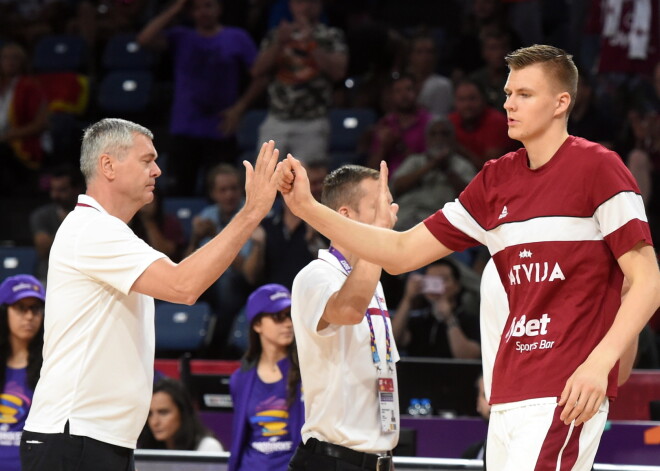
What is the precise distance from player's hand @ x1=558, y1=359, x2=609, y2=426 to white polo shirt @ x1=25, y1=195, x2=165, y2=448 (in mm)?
1688

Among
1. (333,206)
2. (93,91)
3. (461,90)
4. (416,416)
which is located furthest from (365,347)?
(93,91)

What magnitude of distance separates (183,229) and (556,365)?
22.6 ft

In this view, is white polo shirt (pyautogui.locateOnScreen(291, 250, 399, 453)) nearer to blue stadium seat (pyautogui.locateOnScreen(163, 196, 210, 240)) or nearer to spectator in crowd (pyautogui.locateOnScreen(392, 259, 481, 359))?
spectator in crowd (pyautogui.locateOnScreen(392, 259, 481, 359))

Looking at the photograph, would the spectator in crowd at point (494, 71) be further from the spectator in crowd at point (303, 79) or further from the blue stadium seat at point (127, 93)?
the blue stadium seat at point (127, 93)

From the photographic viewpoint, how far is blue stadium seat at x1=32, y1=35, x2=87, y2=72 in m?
12.7

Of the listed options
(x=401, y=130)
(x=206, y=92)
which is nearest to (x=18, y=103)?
(x=206, y=92)

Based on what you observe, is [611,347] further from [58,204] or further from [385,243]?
[58,204]

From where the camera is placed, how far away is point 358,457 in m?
4.55

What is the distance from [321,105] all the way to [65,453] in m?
6.29

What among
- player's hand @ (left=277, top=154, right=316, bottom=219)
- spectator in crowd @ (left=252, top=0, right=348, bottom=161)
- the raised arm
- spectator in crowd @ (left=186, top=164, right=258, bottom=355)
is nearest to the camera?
player's hand @ (left=277, top=154, right=316, bottom=219)

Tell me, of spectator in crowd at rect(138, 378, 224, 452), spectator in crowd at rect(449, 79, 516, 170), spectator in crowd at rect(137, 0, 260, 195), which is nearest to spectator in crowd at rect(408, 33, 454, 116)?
spectator in crowd at rect(449, 79, 516, 170)

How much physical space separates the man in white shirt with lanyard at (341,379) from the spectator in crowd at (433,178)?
4.48m

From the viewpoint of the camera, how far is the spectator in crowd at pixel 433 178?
9.20 metres

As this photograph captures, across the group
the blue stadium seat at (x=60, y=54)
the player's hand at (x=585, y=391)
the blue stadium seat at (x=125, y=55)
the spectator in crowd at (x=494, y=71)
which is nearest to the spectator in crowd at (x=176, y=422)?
the player's hand at (x=585, y=391)
